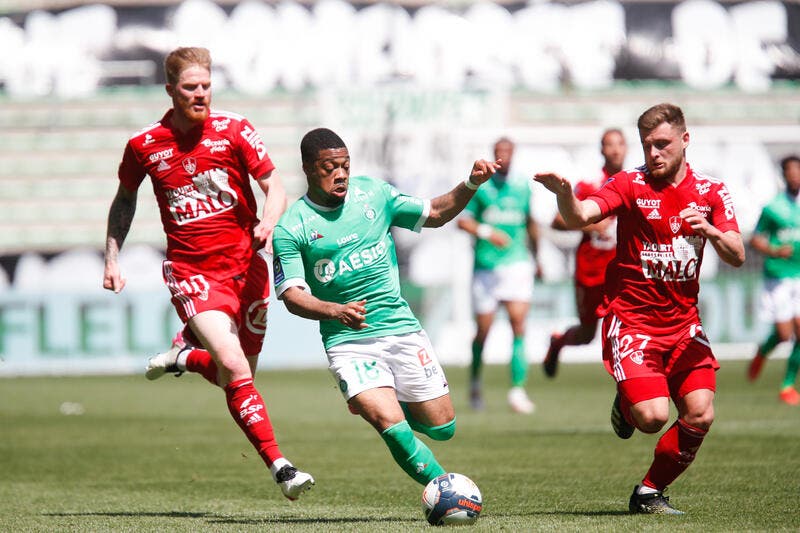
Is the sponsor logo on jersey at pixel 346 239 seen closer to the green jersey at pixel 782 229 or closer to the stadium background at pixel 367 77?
the green jersey at pixel 782 229

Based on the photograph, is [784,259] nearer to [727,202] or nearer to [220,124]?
[727,202]

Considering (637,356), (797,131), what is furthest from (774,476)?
(797,131)

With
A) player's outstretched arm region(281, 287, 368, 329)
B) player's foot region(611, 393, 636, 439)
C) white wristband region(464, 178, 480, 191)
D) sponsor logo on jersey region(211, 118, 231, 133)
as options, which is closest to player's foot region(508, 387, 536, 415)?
player's foot region(611, 393, 636, 439)

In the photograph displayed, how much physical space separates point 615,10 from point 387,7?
540 centimetres

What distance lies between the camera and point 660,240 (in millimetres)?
6980

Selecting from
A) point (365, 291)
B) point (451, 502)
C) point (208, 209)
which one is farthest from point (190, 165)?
point (451, 502)

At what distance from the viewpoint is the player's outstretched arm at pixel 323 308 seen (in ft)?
21.1

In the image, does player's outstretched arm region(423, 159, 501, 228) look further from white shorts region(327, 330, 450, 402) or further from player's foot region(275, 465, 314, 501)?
player's foot region(275, 465, 314, 501)

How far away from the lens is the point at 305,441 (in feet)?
37.5

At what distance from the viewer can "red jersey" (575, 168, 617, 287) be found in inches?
455

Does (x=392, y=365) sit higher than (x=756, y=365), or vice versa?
(x=392, y=365)

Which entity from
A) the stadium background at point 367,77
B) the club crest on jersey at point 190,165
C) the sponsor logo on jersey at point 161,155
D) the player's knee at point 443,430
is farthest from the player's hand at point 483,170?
the stadium background at point 367,77

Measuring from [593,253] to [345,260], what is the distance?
16.2 feet

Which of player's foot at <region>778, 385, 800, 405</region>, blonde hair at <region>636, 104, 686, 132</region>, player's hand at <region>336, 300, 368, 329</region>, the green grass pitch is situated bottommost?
player's foot at <region>778, 385, 800, 405</region>
